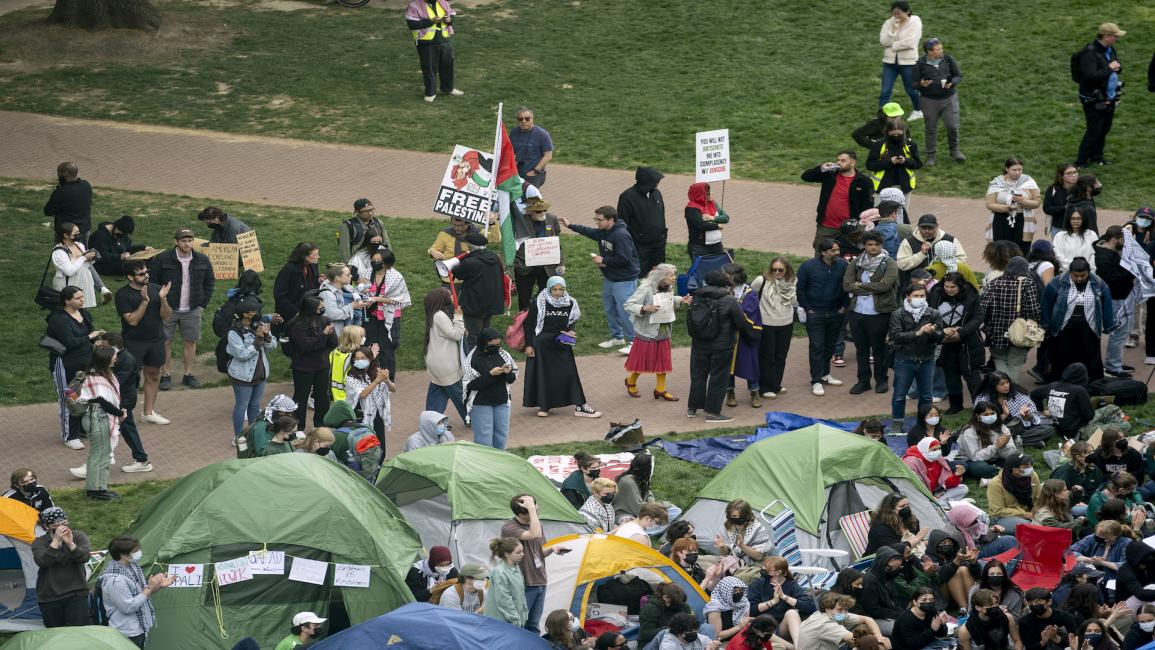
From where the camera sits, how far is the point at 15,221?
24.2 meters

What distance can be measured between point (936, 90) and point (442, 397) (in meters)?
10.1

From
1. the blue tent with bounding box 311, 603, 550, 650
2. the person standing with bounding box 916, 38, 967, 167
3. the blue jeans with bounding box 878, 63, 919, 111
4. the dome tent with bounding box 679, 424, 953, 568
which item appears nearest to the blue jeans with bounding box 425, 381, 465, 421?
the dome tent with bounding box 679, 424, 953, 568

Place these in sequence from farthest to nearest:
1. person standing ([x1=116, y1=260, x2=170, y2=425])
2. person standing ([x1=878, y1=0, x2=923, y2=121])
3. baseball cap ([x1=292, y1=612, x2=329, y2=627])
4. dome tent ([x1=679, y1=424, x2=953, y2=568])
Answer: person standing ([x1=878, y1=0, x2=923, y2=121]) < person standing ([x1=116, y1=260, x2=170, y2=425]) < dome tent ([x1=679, y1=424, x2=953, y2=568]) < baseball cap ([x1=292, y1=612, x2=329, y2=627])

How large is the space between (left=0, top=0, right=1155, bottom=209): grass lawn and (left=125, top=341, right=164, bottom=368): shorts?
30.0 ft

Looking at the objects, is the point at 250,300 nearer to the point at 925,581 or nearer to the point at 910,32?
the point at 925,581

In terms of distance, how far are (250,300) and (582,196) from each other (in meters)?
7.92

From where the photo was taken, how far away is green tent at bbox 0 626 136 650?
40.4 ft

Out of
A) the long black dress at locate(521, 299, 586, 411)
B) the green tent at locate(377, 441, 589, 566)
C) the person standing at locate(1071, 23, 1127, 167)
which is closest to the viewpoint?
the green tent at locate(377, 441, 589, 566)

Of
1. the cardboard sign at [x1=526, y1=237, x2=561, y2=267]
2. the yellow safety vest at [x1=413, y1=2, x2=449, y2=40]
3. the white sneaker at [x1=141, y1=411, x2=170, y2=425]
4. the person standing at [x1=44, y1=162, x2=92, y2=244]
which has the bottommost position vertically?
the white sneaker at [x1=141, y1=411, x2=170, y2=425]

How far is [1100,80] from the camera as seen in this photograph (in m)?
24.4

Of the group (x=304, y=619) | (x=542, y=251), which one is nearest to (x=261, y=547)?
(x=304, y=619)

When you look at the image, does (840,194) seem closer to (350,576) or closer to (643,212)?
(643,212)

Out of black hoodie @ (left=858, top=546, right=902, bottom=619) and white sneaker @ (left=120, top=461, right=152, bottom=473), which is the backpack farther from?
white sneaker @ (left=120, top=461, right=152, bottom=473)

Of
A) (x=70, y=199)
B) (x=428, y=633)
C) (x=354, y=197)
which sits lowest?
(x=428, y=633)
